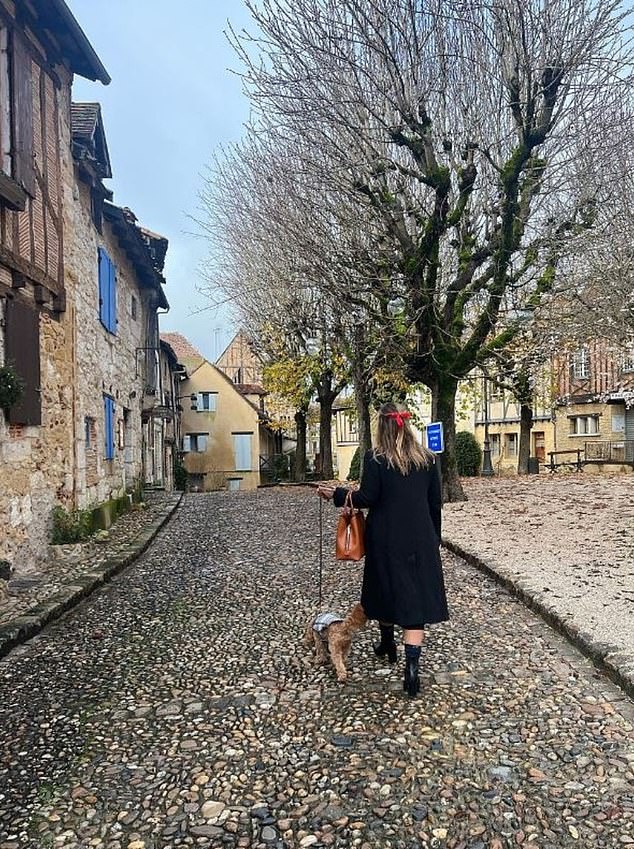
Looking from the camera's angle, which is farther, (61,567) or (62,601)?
(61,567)

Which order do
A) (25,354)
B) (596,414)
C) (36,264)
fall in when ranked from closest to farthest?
1. (25,354)
2. (36,264)
3. (596,414)

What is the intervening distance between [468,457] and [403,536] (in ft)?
78.1

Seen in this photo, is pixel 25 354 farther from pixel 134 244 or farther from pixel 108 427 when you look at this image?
pixel 134 244

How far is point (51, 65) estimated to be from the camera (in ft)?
29.7

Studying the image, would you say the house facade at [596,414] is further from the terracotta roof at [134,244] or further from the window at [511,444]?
the terracotta roof at [134,244]

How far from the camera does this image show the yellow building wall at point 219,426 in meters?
37.4

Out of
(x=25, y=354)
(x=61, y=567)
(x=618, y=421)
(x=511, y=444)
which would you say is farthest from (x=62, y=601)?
(x=511, y=444)

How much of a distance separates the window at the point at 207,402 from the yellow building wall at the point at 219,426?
0.54 feet

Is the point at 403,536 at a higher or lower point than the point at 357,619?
higher

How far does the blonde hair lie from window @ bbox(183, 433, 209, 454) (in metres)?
34.1

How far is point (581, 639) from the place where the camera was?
478cm

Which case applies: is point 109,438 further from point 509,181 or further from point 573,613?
point 573,613

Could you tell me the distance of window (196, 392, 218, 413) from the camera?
37.4 meters

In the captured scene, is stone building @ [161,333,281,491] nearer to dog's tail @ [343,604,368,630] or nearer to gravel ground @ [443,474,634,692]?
gravel ground @ [443,474,634,692]
